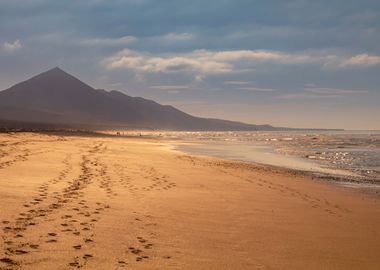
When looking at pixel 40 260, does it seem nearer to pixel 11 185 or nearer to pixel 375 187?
pixel 11 185

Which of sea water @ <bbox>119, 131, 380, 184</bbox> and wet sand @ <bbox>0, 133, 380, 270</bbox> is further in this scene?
sea water @ <bbox>119, 131, 380, 184</bbox>

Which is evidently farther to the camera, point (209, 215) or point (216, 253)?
point (209, 215)

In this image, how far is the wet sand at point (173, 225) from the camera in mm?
6086

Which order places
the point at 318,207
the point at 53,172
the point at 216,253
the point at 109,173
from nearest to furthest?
the point at 216,253 < the point at 318,207 < the point at 53,172 < the point at 109,173

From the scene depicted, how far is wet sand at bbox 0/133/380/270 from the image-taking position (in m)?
6.09

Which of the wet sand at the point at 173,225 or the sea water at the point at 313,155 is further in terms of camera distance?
the sea water at the point at 313,155

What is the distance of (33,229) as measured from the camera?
688cm

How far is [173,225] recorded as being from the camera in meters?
8.35

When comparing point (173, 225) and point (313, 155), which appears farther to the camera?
point (313, 155)

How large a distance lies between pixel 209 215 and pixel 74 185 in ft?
15.3

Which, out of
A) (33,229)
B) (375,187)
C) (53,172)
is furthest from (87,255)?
(375,187)

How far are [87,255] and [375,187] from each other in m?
14.6

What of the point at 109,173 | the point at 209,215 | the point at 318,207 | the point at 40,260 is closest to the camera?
the point at 40,260

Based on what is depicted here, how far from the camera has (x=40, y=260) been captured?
5500 millimetres
